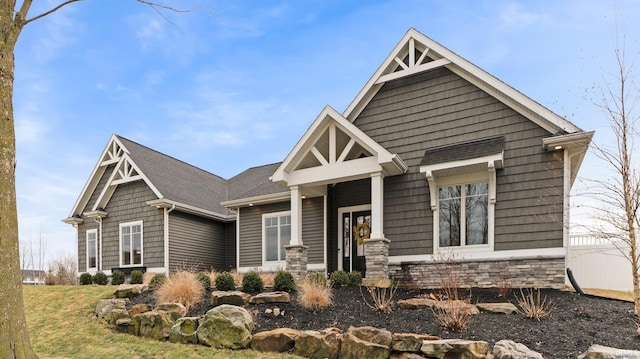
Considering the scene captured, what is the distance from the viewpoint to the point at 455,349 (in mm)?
5465

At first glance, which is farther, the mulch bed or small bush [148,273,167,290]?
small bush [148,273,167,290]

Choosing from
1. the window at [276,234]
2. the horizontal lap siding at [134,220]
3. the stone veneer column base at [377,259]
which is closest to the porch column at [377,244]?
the stone veneer column base at [377,259]

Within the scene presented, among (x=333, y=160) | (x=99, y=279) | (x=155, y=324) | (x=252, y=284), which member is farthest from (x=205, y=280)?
(x=99, y=279)

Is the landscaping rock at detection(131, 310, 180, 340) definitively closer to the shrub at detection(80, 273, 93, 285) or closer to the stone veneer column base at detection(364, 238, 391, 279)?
the stone veneer column base at detection(364, 238, 391, 279)

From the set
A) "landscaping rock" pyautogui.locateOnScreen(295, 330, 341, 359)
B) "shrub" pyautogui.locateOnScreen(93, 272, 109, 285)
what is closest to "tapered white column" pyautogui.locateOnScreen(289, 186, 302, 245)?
"landscaping rock" pyautogui.locateOnScreen(295, 330, 341, 359)

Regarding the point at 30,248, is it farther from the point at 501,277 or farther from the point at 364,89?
the point at 501,277

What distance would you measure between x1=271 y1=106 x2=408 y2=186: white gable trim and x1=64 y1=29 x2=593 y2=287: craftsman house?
30mm

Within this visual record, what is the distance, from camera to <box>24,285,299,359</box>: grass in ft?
21.9

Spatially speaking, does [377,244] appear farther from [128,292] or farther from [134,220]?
[134,220]

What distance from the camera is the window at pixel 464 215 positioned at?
34.0ft

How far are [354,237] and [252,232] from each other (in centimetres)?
437

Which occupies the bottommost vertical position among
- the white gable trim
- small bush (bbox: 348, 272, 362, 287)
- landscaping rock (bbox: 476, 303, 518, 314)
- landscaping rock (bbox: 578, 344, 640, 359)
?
small bush (bbox: 348, 272, 362, 287)

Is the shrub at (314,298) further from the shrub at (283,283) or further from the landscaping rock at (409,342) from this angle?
the landscaping rock at (409,342)

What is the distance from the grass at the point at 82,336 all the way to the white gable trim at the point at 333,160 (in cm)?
575
